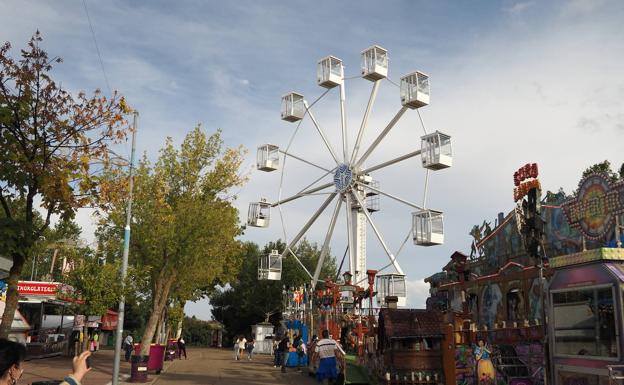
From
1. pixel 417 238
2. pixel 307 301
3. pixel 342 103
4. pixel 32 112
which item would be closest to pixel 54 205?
pixel 32 112

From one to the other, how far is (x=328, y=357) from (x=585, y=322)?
11406mm

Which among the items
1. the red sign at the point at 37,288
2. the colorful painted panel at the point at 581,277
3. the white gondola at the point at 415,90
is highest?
the white gondola at the point at 415,90

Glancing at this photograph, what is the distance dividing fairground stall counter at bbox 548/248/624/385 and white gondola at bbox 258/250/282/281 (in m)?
28.7

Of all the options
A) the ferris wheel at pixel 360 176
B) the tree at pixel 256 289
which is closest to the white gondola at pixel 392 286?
the ferris wheel at pixel 360 176

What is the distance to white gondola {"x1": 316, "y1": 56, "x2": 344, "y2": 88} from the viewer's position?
34.2 metres

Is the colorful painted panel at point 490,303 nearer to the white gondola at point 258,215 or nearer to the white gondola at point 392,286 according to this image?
the white gondola at point 392,286

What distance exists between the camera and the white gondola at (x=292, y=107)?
36938 mm

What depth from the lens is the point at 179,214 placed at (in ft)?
82.3

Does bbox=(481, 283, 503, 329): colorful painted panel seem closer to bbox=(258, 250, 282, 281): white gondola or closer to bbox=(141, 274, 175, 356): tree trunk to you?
bbox=(141, 274, 175, 356): tree trunk

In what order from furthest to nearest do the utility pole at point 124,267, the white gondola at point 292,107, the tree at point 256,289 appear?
the tree at point 256,289
the white gondola at point 292,107
the utility pole at point 124,267

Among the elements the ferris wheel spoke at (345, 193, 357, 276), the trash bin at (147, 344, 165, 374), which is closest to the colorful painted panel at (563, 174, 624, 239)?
the trash bin at (147, 344, 165, 374)

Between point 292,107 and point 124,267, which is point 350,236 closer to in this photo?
point 292,107

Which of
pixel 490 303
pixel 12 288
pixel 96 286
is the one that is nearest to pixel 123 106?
pixel 12 288

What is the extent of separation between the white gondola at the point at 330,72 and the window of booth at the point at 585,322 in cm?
2546
